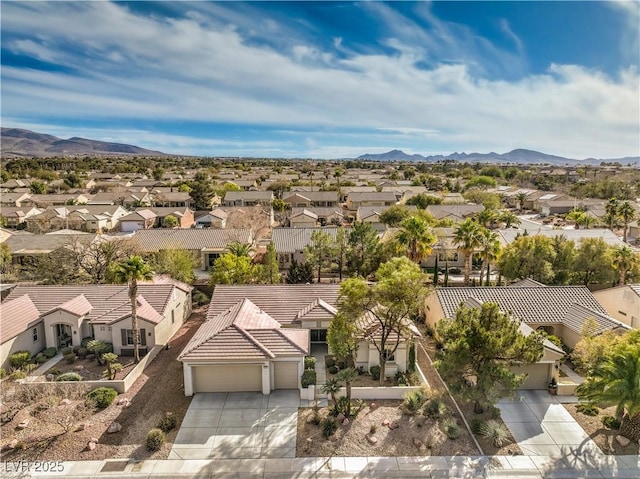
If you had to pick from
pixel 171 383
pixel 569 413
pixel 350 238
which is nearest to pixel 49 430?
pixel 171 383

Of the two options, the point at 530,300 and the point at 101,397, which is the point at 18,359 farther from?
the point at 530,300

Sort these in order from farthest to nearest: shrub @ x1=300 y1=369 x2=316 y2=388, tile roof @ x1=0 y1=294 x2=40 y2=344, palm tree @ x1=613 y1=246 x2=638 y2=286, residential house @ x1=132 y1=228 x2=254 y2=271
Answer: residential house @ x1=132 y1=228 x2=254 y2=271
palm tree @ x1=613 y1=246 x2=638 y2=286
tile roof @ x1=0 y1=294 x2=40 y2=344
shrub @ x1=300 y1=369 x2=316 y2=388

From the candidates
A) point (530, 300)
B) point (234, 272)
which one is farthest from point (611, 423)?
point (234, 272)

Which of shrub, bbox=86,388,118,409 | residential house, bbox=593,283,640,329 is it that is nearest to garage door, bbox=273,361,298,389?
shrub, bbox=86,388,118,409

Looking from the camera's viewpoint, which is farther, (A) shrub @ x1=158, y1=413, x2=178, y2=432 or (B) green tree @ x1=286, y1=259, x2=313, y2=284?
(B) green tree @ x1=286, y1=259, x2=313, y2=284

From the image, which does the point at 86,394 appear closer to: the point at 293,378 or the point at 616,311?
the point at 293,378

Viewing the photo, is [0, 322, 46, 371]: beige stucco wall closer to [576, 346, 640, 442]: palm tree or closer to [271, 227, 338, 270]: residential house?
[271, 227, 338, 270]: residential house

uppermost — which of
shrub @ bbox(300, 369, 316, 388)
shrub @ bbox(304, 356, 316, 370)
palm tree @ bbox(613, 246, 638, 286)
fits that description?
palm tree @ bbox(613, 246, 638, 286)
